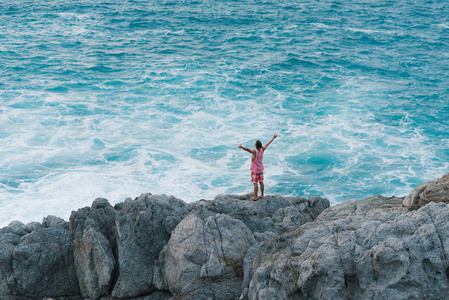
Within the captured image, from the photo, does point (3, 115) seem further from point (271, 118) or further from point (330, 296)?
point (330, 296)

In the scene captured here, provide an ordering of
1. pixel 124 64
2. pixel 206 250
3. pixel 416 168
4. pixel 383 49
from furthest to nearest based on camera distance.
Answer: pixel 383 49, pixel 124 64, pixel 416 168, pixel 206 250

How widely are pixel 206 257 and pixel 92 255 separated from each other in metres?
3.61

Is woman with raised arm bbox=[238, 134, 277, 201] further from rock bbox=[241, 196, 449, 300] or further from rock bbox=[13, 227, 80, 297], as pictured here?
rock bbox=[13, 227, 80, 297]

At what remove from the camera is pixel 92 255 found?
43.7 feet

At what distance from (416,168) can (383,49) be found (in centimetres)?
2248

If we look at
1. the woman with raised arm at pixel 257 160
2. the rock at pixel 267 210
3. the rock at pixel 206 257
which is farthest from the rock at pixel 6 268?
the woman with raised arm at pixel 257 160

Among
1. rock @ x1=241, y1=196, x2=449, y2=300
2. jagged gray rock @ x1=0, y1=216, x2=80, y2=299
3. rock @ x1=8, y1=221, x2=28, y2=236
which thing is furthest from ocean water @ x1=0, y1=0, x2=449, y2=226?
rock @ x1=241, y1=196, x2=449, y2=300

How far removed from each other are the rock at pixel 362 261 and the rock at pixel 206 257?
754mm

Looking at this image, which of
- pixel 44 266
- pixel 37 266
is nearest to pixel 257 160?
pixel 44 266

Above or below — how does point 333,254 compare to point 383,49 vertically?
above

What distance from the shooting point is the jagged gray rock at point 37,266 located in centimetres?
1323

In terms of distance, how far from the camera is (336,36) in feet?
160

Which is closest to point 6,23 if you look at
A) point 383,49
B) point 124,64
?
point 124,64

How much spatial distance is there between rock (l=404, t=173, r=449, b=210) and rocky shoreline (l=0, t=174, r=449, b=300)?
3 centimetres
